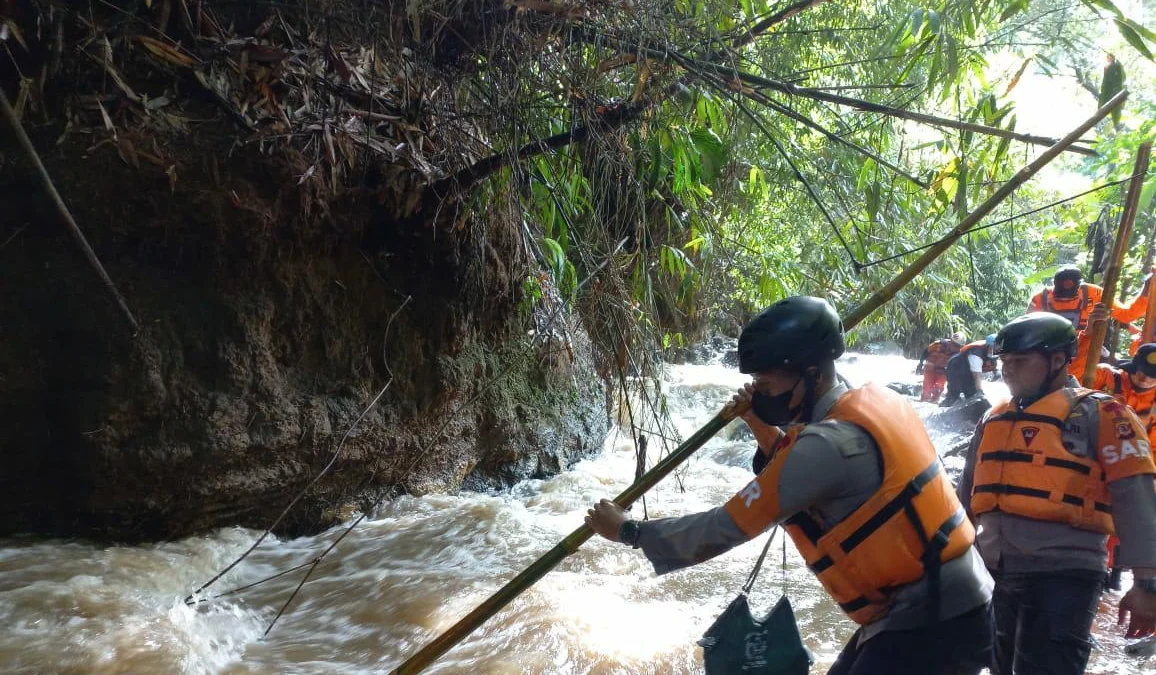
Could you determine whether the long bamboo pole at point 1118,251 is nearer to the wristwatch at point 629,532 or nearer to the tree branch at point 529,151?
the tree branch at point 529,151

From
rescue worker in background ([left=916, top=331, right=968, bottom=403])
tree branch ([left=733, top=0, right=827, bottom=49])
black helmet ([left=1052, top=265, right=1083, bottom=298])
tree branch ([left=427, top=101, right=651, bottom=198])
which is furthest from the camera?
rescue worker in background ([left=916, top=331, right=968, bottom=403])

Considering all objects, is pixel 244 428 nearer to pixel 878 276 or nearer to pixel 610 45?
pixel 610 45

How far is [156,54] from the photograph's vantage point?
10.9 feet

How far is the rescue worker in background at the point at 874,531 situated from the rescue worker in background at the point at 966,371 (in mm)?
9186

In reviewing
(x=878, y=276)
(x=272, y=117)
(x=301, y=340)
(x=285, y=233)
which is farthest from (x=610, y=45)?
(x=878, y=276)

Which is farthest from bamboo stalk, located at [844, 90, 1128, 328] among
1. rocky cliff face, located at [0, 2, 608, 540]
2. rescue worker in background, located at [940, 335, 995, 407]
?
rescue worker in background, located at [940, 335, 995, 407]

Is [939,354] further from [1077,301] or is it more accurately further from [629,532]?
[629,532]

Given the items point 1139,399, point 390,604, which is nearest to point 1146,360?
point 1139,399

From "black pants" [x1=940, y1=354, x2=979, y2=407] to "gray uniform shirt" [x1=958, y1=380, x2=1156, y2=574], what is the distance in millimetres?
8363

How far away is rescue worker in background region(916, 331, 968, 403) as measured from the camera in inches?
457

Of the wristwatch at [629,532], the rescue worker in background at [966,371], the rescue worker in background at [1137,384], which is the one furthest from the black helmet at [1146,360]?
the rescue worker in background at [966,371]

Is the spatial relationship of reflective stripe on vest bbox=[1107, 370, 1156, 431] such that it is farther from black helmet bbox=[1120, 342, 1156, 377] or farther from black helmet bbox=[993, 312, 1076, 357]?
black helmet bbox=[993, 312, 1076, 357]

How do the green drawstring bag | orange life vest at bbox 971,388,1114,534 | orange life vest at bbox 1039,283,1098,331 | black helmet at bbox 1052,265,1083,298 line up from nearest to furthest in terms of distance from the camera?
the green drawstring bag → orange life vest at bbox 971,388,1114,534 → orange life vest at bbox 1039,283,1098,331 → black helmet at bbox 1052,265,1083,298

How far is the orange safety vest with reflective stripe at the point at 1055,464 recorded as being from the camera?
Result: 2543 millimetres
